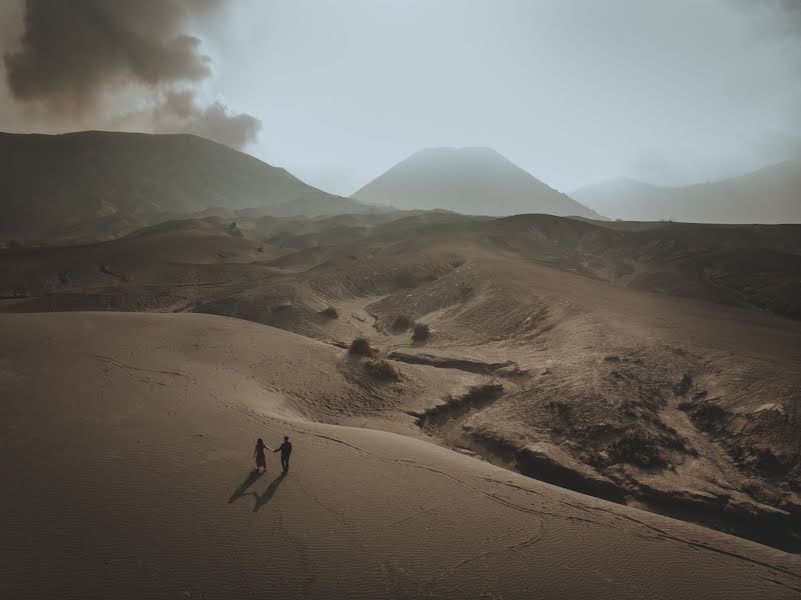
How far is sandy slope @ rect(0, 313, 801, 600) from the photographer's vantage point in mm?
6039

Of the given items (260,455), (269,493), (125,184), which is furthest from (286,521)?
(125,184)

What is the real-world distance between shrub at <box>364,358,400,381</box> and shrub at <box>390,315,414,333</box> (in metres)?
9.62

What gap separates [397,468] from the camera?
9.85 metres

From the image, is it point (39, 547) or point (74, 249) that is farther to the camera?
point (74, 249)

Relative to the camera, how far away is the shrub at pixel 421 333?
2552cm

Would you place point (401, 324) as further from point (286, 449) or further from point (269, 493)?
point (269, 493)

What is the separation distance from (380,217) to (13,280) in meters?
64.6

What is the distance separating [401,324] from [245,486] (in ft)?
66.9

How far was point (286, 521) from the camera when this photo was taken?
729 centimetres

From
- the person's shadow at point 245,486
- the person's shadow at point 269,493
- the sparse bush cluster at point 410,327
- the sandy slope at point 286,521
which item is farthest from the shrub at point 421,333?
the person's shadow at point 245,486

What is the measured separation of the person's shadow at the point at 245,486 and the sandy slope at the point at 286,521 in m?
0.04

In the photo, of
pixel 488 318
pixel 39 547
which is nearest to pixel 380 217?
pixel 488 318

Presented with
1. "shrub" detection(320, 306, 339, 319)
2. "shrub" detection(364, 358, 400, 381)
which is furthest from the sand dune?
"shrub" detection(364, 358, 400, 381)

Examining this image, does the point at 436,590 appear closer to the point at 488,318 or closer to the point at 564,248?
the point at 488,318
